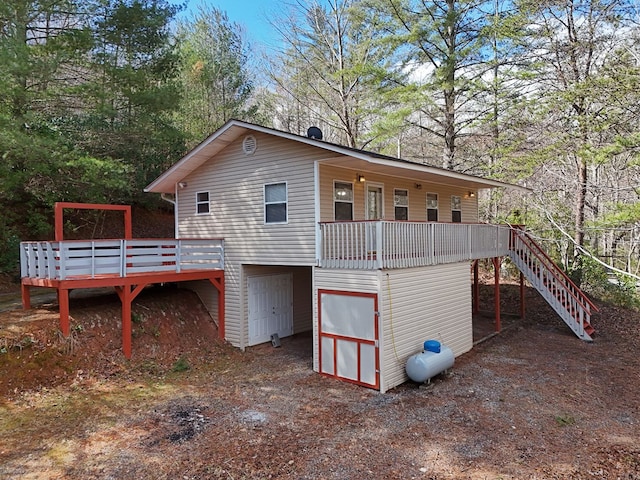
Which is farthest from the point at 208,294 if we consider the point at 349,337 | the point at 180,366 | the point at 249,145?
the point at 349,337

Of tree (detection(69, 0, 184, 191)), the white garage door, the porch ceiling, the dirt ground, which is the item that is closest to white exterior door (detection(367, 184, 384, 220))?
the porch ceiling

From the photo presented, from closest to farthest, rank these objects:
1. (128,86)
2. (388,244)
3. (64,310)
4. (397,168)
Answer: (64,310) → (388,244) → (397,168) → (128,86)

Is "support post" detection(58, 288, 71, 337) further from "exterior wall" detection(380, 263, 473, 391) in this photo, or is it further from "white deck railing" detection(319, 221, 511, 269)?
"exterior wall" detection(380, 263, 473, 391)

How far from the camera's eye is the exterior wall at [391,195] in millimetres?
9984

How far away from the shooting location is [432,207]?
14086 millimetres

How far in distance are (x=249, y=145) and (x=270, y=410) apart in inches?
266

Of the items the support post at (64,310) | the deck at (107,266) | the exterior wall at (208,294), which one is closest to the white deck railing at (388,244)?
the deck at (107,266)

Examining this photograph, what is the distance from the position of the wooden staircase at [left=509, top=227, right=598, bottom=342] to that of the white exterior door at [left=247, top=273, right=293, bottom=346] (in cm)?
716

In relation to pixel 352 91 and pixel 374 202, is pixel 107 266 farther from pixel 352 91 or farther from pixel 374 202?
pixel 352 91

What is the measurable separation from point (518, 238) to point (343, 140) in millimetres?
12815

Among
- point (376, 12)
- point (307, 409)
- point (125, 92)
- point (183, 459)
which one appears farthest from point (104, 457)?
point (376, 12)

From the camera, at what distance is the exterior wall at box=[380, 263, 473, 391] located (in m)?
8.59

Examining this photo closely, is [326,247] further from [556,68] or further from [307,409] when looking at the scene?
[556,68]

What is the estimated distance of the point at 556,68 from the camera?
1537cm
